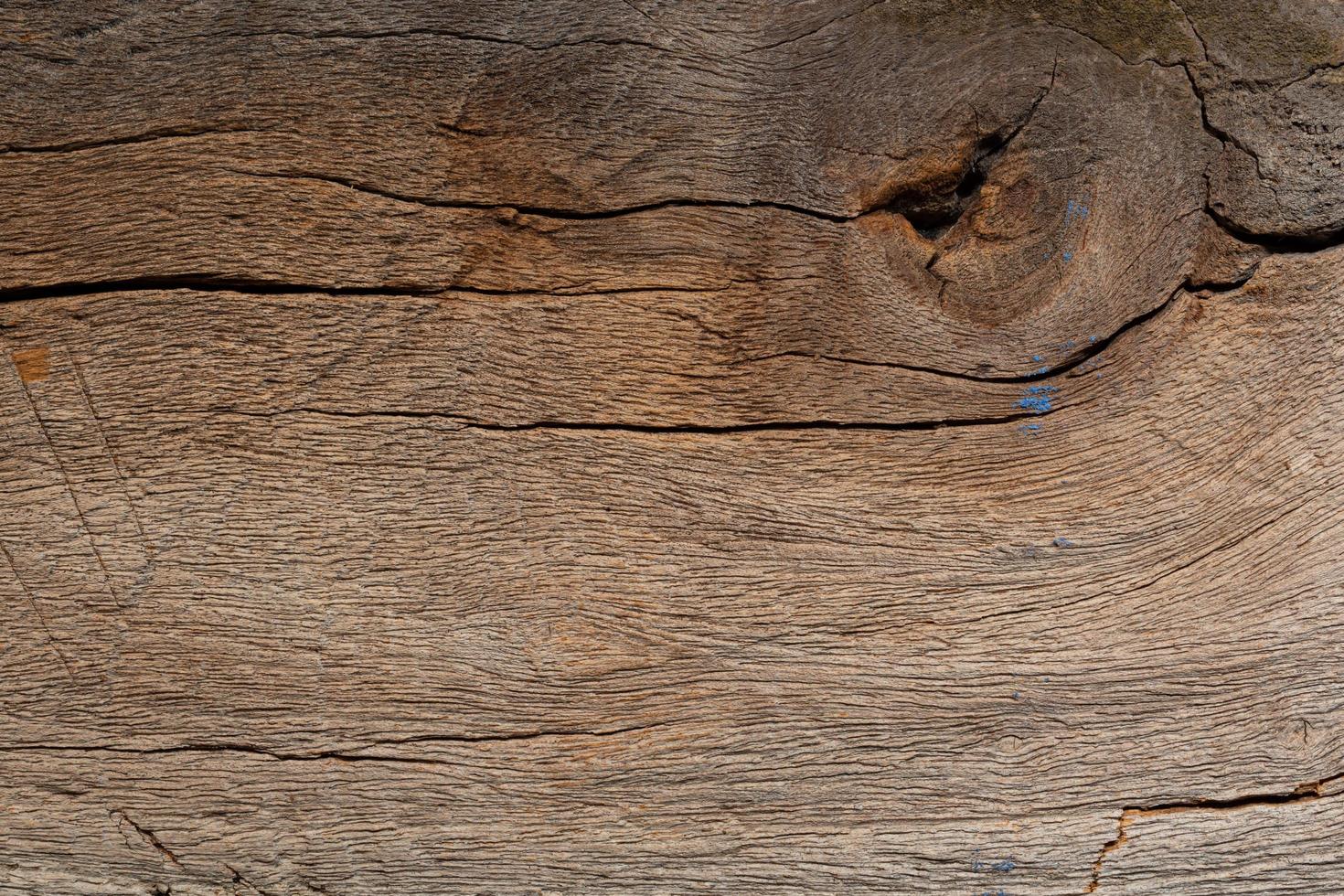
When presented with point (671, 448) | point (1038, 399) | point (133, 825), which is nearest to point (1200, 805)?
point (1038, 399)

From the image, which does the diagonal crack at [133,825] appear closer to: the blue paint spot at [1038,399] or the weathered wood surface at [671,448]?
the weathered wood surface at [671,448]

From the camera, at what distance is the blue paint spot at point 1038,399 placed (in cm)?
144

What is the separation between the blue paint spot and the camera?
144 centimetres

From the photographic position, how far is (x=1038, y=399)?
145 centimetres

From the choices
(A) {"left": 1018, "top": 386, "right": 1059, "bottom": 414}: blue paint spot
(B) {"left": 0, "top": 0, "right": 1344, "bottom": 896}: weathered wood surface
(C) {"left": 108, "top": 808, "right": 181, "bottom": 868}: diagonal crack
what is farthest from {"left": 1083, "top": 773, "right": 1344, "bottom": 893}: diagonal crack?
(C) {"left": 108, "top": 808, "right": 181, "bottom": 868}: diagonal crack

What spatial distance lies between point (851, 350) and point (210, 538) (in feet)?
3.35

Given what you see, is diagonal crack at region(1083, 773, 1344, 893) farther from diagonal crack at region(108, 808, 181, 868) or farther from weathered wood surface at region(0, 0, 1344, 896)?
diagonal crack at region(108, 808, 181, 868)

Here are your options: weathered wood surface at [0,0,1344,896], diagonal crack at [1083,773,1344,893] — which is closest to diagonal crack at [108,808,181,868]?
weathered wood surface at [0,0,1344,896]

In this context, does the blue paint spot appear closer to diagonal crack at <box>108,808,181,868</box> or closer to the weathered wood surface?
the weathered wood surface

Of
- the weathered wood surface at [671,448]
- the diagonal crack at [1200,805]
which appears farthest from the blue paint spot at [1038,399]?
the diagonal crack at [1200,805]

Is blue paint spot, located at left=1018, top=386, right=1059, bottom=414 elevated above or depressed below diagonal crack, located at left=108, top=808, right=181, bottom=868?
above

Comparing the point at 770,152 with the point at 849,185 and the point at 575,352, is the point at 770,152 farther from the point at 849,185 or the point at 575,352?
the point at 575,352

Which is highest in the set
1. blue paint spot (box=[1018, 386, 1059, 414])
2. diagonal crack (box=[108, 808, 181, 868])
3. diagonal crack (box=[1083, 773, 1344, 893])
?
blue paint spot (box=[1018, 386, 1059, 414])

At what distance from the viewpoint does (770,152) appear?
141 centimetres
